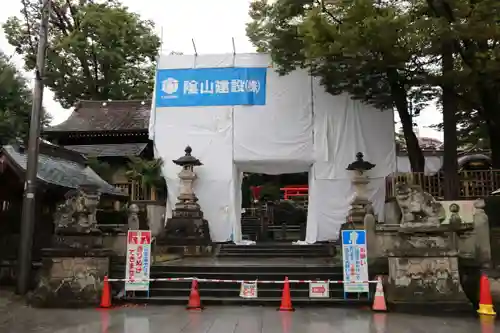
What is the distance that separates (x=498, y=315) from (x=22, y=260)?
1126cm

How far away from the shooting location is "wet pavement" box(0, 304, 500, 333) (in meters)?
7.63

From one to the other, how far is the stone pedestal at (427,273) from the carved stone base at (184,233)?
824 centimetres


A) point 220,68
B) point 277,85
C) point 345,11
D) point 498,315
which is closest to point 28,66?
point 220,68

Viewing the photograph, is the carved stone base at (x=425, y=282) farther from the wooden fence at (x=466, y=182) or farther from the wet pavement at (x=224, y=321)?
the wooden fence at (x=466, y=182)

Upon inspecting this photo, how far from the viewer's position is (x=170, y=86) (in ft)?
62.4

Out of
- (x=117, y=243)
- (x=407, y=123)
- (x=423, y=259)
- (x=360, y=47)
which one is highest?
(x=360, y=47)

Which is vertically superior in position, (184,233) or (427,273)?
(184,233)

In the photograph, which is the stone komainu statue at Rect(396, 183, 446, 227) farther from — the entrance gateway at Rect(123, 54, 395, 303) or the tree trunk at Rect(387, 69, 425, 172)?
the entrance gateway at Rect(123, 54, 395, 303)

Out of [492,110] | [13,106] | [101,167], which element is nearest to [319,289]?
[492,110]

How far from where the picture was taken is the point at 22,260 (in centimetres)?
1102

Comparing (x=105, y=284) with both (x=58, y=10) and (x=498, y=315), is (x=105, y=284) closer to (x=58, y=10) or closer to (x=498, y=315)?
(x=498, y=315)

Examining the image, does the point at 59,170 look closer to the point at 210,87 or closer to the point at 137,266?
the point at 137,266

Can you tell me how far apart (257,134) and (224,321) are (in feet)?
36.3

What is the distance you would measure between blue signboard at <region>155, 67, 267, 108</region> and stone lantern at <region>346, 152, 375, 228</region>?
4.82 meters
